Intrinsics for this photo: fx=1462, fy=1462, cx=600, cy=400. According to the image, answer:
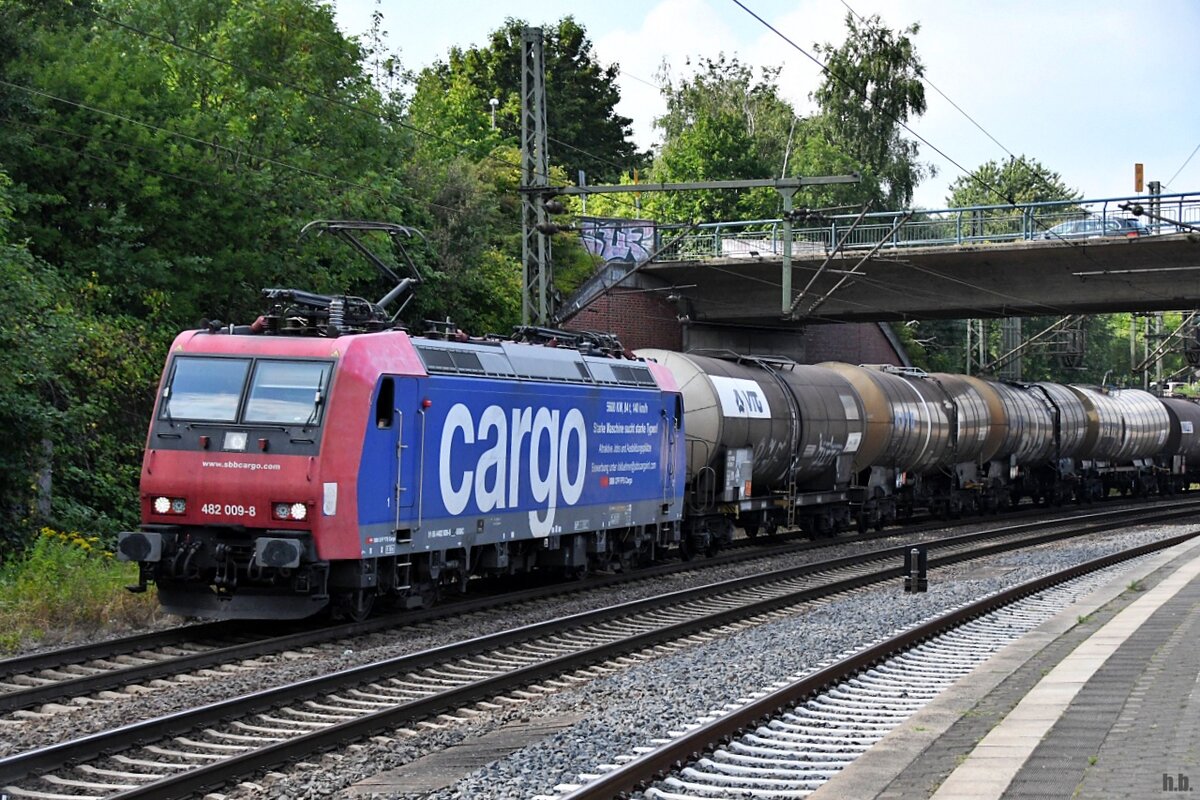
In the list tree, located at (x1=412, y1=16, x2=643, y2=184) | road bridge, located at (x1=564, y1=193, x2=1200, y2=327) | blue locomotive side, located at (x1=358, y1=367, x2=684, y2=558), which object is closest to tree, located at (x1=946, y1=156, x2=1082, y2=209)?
tree, located at (x1=412, y1=16, x2=643, y2=184)

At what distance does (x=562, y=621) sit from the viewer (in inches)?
621

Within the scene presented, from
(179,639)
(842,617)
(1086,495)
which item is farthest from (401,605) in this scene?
(1086,495)

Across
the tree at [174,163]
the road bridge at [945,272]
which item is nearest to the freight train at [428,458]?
the tree at [174,163]

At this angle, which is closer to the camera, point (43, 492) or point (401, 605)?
point (401, 605)

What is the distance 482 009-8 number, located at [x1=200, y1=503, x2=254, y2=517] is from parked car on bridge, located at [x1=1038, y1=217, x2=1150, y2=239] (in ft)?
97.6

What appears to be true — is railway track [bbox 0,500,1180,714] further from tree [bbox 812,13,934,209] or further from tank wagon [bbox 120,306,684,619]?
tree [bbox 812,13,934,209]

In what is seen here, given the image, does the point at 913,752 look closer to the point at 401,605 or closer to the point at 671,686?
the point at 671,686

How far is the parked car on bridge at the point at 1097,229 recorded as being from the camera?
38.4 meters

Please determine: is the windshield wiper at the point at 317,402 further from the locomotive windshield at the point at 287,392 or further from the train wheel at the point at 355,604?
the train wheel at the point at 355,604

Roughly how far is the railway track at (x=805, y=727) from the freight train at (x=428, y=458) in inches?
198

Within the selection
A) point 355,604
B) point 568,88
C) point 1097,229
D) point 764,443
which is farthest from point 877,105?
point 355,604

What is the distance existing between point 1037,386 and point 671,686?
3358 cm

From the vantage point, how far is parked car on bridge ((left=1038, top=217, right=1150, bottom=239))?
3844 centimetres

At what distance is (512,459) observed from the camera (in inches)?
697
